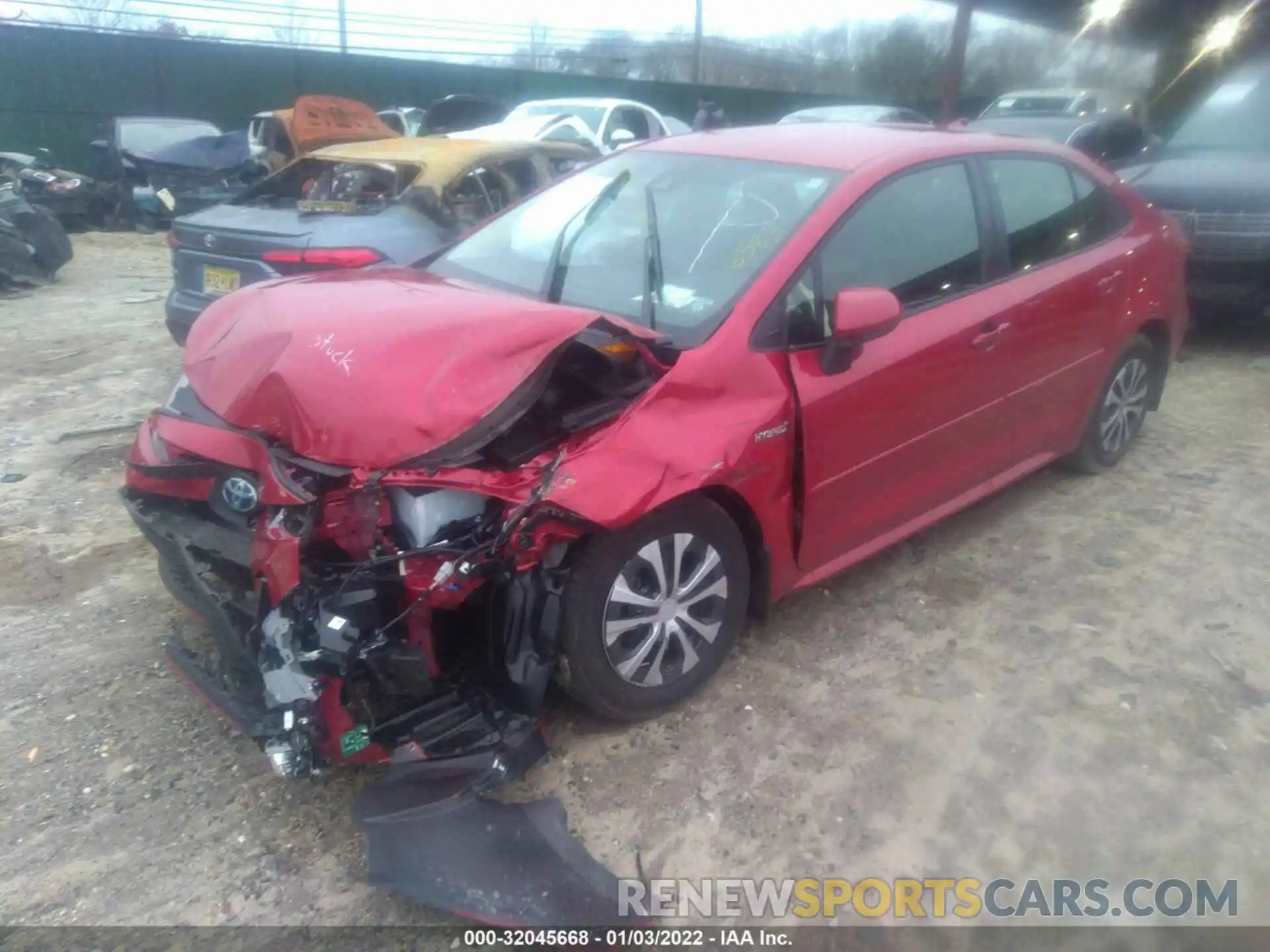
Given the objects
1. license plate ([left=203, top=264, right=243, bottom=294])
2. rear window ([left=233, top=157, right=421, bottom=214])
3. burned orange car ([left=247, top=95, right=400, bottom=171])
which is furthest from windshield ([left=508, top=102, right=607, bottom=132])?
license plate ([left=203, top=264, right=243, bottom=294])

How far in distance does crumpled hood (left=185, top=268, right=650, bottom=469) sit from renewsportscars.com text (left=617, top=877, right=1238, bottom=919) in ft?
4.37

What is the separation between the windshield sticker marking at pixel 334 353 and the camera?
9.02ft

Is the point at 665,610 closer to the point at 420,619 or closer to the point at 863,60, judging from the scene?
the point at 420,619

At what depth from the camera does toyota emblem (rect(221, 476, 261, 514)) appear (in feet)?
9.37

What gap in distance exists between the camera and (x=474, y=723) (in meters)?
2.69

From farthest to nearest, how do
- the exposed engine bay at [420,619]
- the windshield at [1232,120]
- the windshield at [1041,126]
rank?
1. the windshield at [1041,126]
2. the windshield at [1232,120]
3. the exposed engine bay at [420,619]

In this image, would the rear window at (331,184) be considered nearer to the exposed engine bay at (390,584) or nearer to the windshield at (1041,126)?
the exposed engine bay at (390,584)

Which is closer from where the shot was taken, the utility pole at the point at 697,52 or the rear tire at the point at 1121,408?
the rear tire at the point at 1121,408

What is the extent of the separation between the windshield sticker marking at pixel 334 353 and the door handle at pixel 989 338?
222 centimetres

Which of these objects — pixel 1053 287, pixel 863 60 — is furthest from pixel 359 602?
pixel 863 60

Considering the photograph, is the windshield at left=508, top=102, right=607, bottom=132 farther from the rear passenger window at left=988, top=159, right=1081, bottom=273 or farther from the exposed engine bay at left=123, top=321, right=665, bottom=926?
the exposed engine bay at left=123, top=321, right=665, bottom=926

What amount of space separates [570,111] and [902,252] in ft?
29.9

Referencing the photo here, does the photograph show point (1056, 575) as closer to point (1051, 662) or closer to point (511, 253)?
point (1051, 662)

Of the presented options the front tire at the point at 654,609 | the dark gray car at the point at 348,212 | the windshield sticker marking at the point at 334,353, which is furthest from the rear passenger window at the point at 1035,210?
the dark gray car at the point at 348,212
